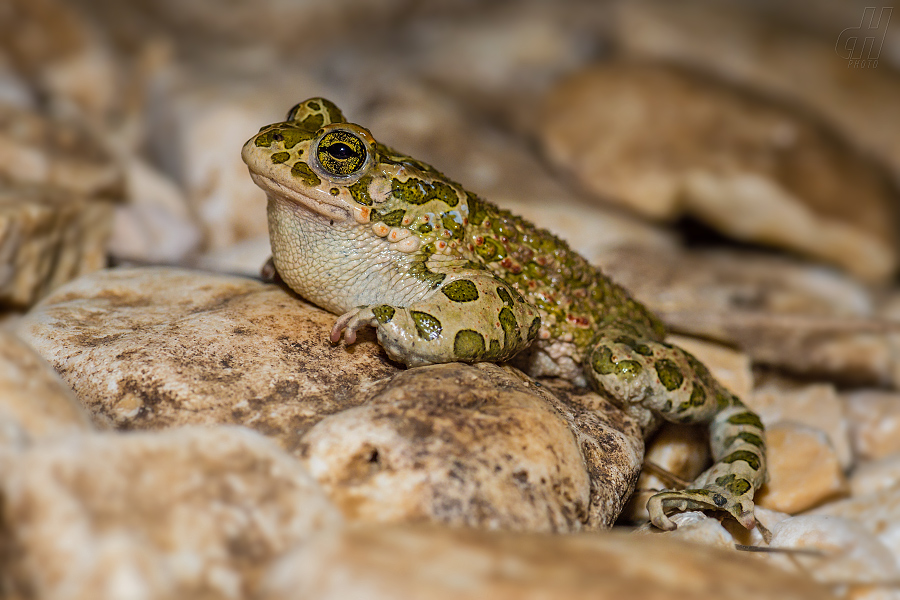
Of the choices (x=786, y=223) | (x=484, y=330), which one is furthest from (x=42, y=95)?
(x=786, y=223)

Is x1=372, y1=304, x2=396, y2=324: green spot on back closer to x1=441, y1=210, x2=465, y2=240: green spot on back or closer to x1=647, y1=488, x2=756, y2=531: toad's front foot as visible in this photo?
x1=441, y1=210, x2=465, y2=240: green spot on back

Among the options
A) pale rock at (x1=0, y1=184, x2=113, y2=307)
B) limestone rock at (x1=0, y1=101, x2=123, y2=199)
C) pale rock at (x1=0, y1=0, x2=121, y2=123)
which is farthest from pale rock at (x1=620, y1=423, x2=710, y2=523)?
pale rock at (x1=0, y1=0, x2=121, y2=123)

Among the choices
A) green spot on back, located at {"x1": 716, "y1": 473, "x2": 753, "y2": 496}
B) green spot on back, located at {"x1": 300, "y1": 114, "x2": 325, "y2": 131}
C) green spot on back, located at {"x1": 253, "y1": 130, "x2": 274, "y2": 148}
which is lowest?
green spot on back, located at {"x1": 716, "y1": 473, "x2": 753, "y2": 496}

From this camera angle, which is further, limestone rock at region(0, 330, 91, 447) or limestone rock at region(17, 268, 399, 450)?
limestone rock at region(17, 268, 399, 450)

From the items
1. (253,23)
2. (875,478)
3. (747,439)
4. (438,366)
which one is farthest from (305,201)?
(253,23)

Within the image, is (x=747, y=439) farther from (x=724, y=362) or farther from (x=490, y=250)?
(x=490, y=250)

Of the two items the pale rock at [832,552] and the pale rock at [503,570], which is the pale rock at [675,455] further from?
the pale rock at [503,570]
